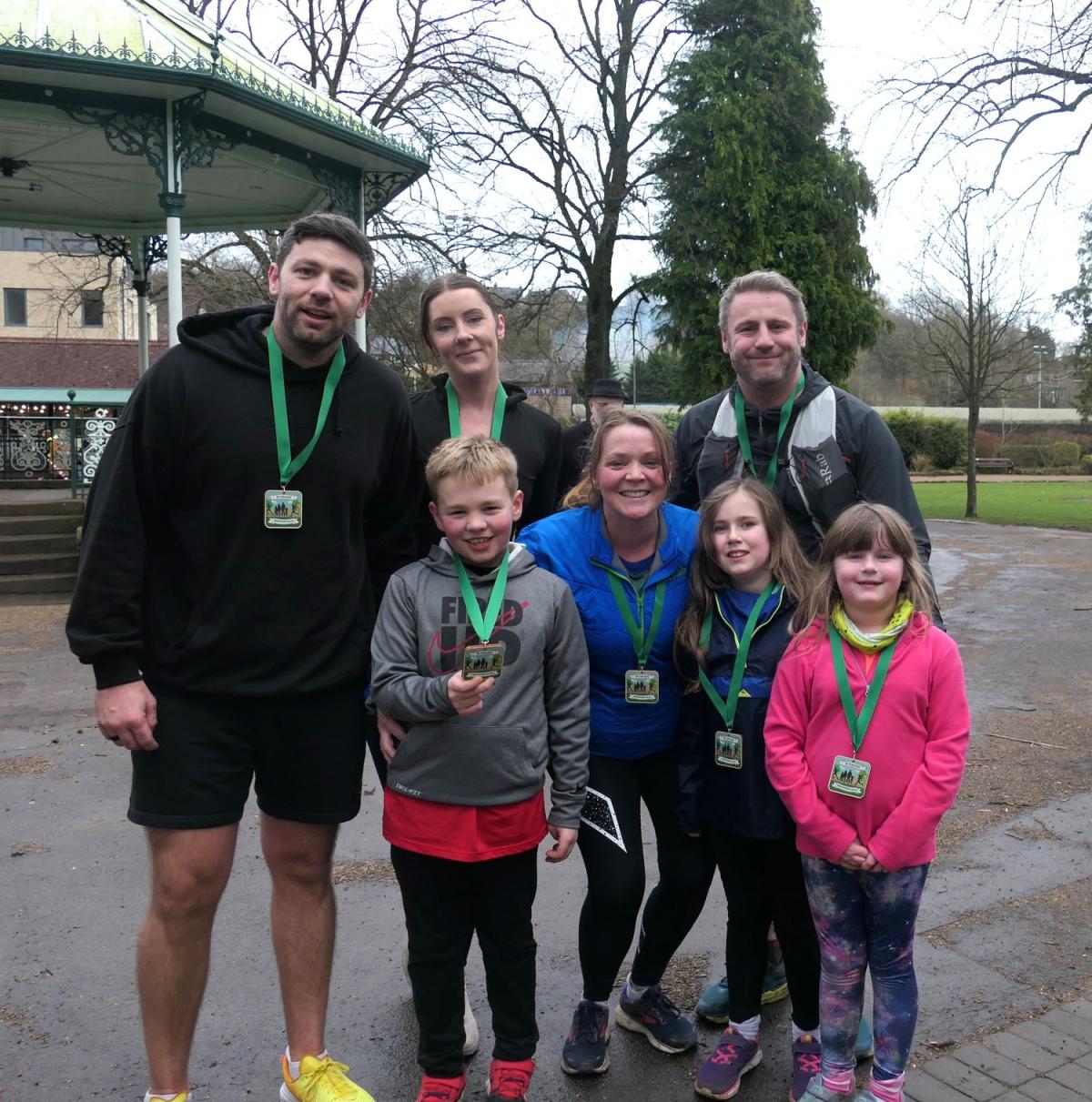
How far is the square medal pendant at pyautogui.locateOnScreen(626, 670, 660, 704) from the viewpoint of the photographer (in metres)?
3.07

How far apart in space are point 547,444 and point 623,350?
2561cm

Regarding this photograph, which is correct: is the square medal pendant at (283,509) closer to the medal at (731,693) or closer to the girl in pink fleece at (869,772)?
the medal at (731,693)

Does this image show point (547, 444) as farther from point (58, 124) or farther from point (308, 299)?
point (58, 124)

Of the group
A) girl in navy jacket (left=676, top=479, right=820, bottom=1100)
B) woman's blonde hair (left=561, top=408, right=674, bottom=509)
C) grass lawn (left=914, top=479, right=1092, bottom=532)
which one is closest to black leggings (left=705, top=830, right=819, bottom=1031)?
girl in navy jacket (left=676, top=479, right=820, bottom=1100)

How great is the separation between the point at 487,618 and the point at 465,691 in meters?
0.30

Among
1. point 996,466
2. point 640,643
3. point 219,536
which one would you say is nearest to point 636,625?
point 640,643

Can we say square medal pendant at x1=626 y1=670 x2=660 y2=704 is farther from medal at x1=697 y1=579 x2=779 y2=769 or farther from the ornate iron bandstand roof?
the ornate iron bandstand roof

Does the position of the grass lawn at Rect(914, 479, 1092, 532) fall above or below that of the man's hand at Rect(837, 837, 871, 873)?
below

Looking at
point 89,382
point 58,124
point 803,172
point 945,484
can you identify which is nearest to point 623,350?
point 803,172

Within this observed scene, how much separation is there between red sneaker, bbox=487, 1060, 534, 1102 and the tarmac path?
192 millimetres

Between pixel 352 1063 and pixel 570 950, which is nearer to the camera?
pixel 352 1063

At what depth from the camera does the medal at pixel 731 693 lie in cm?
300

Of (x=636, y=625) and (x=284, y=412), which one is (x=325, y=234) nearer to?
(x=284, y=412)

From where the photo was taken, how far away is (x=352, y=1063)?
3174 millimetres
